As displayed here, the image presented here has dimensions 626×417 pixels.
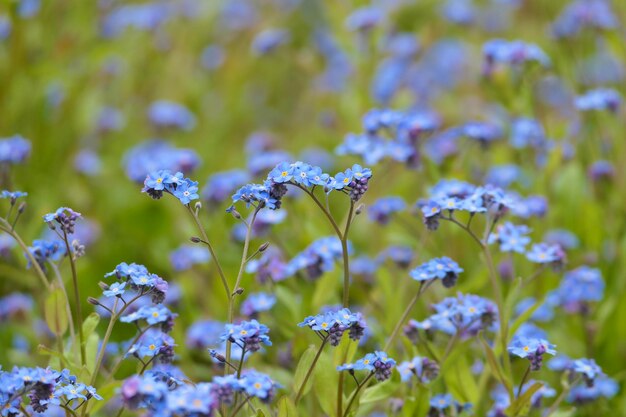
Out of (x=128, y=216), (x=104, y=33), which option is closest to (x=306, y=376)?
(x=128, y=216)

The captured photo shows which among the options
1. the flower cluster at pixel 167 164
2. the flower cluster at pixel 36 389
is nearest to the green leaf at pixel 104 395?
the flower cluster at pixel 36 389

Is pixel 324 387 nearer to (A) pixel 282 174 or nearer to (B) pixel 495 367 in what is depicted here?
(B) pixel 495 367

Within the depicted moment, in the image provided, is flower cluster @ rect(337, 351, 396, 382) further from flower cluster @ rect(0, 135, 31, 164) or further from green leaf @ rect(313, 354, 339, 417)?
flower cluster @ rect(0, 135, 31, 164)

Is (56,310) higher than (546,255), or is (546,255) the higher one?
(546,255)

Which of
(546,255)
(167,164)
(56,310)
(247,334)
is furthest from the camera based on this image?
(167,164)

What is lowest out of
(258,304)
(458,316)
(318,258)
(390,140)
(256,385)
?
(256,385)

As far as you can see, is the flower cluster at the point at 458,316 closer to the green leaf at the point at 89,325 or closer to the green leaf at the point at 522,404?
the green leaf at the point at 522,404

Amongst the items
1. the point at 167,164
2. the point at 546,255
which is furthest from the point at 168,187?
the point at 167,164

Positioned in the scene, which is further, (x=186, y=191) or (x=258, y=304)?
(x=258, y=304)
